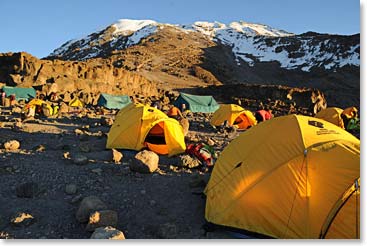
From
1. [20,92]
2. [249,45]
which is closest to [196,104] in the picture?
[20,92]

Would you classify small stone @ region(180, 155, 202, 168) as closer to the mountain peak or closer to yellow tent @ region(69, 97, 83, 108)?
yellow tent @ region(69, 97, 83, 108)

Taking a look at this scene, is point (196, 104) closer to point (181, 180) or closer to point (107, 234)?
point (181, 180)

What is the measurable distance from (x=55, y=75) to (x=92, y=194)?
85.7ft

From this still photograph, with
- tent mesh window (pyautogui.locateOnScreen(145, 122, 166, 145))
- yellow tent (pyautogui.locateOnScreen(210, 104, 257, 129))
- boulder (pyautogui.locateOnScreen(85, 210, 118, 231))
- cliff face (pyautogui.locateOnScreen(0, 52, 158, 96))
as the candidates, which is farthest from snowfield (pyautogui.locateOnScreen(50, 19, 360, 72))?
boulder (pyautogui.locateOnScreen(85, 210, 118, 231))

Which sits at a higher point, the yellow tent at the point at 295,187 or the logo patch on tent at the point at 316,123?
the logo patch on tent at the point at 316,123

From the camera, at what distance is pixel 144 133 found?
9.90m

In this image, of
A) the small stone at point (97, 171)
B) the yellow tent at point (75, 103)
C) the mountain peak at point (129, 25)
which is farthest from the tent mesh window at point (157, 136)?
the mountain peak at point (129, 25)

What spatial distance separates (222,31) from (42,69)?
296 ft

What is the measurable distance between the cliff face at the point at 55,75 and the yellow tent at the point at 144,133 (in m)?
19.3

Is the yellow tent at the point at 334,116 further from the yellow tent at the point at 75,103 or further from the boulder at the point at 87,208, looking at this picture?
the yellow tent at the point at 75,103

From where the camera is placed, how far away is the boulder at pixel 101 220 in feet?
16.9

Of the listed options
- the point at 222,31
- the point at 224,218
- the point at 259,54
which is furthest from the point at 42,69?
the point at 222,31

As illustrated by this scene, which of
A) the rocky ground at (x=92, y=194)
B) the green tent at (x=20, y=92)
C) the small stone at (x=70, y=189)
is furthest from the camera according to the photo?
the green tent at (x=20, y=92)

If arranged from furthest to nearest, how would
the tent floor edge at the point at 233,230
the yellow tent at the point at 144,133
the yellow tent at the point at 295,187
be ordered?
1. the yellow tent at the point at 144,133
2. the tent floor edge at the point at 233,230
3. the yellow tent at the point at 295,187
